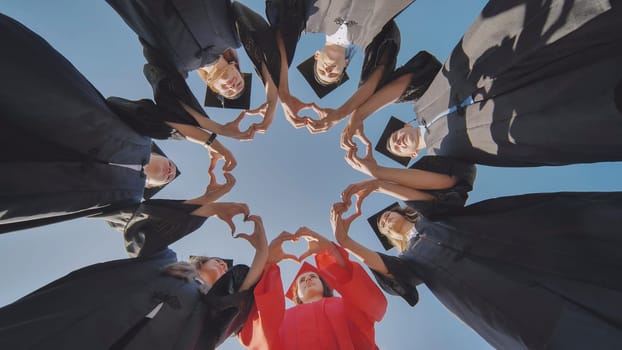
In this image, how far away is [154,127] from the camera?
115 inches

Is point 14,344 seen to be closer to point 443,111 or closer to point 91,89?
point 91,89

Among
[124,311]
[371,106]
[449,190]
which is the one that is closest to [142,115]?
[124,311]

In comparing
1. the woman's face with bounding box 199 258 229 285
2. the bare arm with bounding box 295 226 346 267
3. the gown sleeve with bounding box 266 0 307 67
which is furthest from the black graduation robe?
the bare arm with bounding box 295 226 346 267

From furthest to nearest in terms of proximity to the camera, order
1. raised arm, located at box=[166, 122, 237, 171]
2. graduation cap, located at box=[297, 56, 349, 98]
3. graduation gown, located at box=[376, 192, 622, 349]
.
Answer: graduation cap, located at box=[297, 56, 349, 98] → raised arm, located at box=[166, 122, 237, 171] → graduation gown, located at box=[376, 192, 622, 349]

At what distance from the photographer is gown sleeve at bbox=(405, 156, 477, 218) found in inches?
110

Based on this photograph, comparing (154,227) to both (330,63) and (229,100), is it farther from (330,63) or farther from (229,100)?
(330,63)

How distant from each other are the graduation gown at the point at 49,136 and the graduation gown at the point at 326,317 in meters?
1.62

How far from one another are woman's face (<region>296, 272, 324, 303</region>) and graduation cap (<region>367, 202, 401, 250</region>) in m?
1.01

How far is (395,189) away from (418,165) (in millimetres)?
356

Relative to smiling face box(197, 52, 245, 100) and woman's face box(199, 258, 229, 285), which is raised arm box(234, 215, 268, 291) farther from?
smiling face box(197, 52, 245, 100)

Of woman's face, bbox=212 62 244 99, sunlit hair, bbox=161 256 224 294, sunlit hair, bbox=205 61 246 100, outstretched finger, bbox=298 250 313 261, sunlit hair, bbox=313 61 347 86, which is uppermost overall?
sunlit hair, bbox=205 61 246 100

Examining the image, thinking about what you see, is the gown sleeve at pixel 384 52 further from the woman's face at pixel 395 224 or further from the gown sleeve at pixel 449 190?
the woman's face at pixel 395 224

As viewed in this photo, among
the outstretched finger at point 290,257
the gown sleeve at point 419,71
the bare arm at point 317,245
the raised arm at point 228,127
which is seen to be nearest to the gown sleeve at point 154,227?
the raised arm at point 228,127

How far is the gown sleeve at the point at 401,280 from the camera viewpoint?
277 centimetres
